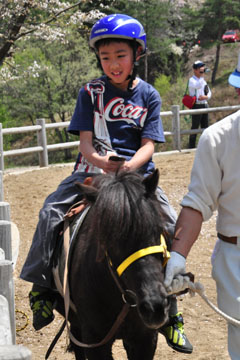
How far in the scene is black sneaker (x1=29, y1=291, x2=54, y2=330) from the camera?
3881 millimetres

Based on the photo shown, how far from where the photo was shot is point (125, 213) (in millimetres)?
2748

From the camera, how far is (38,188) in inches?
424

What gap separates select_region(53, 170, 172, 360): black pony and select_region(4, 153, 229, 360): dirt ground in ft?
4.92

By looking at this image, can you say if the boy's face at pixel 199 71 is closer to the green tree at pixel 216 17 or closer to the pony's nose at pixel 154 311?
the pony's nose at pixel 154 311

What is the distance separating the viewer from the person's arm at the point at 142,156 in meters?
3.55

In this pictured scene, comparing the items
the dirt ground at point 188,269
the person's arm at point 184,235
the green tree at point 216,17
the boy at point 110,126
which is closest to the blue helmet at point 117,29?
the boy at point 110,126

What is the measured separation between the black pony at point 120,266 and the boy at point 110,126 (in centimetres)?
39

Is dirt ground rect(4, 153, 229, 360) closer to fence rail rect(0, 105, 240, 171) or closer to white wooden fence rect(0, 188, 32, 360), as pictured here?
fence rail rect(0, 105, 240, 171)

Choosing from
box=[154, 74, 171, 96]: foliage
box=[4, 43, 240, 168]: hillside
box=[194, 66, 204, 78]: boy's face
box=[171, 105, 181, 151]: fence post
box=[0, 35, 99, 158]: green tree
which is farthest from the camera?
box=[154, 74, 171, 96]: foliage

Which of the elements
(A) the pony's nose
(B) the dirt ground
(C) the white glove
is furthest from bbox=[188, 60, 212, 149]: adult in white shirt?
(A) the pony's nose

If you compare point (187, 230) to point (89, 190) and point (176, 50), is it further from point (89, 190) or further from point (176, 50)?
point (176, 50)

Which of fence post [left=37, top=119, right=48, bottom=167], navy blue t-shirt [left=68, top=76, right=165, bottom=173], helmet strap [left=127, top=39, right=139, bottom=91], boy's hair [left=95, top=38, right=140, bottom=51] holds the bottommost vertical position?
fence post [left=37, top=119, right=48, bottom=167]

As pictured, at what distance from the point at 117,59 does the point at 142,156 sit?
677 millimetres

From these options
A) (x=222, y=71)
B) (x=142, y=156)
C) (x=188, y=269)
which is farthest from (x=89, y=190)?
(x=222, y=71)
